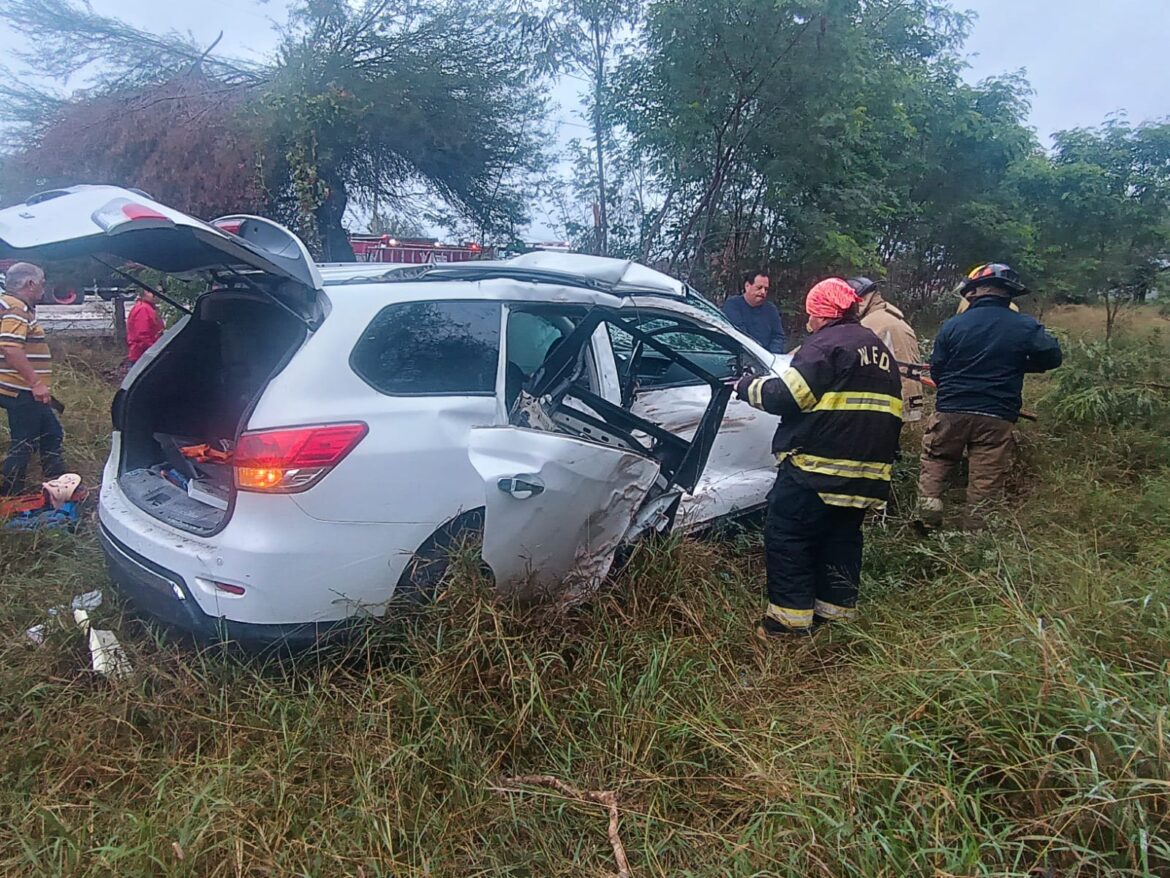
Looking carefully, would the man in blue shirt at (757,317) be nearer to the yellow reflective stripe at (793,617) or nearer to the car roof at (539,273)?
the car roof at (539,273)

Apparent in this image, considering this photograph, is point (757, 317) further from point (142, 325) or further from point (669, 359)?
point (142, 325)

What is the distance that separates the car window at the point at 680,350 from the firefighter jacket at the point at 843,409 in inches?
27.6

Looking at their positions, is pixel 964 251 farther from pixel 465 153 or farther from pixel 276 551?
pixel 276 551

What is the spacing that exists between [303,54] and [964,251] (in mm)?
12522

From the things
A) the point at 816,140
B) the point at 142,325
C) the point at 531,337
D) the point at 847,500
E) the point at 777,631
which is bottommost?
the point at 777,631

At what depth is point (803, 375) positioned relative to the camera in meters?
3.06

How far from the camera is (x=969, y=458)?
14.6 feet

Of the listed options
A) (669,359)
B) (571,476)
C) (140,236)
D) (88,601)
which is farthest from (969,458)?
(88,601)

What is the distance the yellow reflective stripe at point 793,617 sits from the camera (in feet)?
10.3

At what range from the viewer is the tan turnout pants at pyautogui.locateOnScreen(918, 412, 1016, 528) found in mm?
4289

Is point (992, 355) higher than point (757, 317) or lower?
higher

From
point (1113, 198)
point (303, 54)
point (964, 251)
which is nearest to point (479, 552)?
point (303, 54)

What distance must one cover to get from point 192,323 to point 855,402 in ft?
9.38

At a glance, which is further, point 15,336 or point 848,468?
point 15,336
